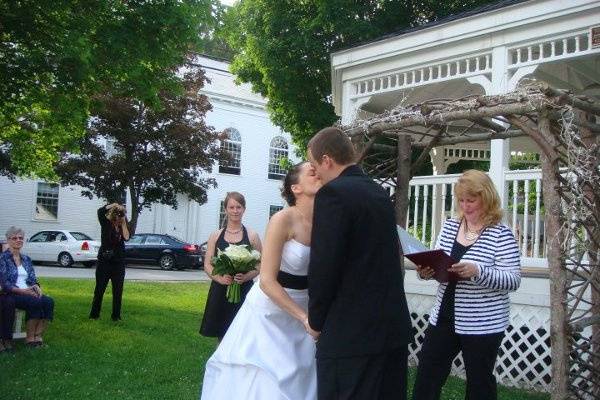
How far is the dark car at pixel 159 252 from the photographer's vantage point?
87.7 ft

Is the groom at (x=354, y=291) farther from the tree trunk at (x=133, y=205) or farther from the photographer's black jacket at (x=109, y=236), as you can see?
the tree trunk at (x=133, y=205)

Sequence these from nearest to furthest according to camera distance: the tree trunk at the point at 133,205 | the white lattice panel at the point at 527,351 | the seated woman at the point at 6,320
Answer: the white lattice panel at the point at 527,351 → the seated woman at the point at 6,320 → the tree trunk at the point at 133,205

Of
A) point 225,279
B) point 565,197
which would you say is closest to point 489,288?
point 565,197

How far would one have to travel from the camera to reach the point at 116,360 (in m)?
7.53

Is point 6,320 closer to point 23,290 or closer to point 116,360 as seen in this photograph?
point 23,290

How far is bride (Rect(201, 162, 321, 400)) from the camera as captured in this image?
143 inches

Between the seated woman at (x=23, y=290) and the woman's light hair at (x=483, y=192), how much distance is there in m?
5.70

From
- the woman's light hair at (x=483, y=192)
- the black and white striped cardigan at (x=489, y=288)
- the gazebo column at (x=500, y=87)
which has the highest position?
the gazebo column at (x=500, y=87)

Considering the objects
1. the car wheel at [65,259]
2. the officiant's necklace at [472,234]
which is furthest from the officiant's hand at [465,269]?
the car wheel at [65,259]

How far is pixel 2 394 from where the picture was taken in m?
5.91

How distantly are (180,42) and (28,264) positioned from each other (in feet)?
12.3

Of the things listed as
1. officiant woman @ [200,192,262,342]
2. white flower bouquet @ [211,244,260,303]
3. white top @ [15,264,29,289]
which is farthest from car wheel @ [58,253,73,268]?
white flower bouquet @ [211,244,260,303]

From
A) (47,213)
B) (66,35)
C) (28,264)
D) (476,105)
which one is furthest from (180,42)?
(47,213)

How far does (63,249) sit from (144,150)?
483 cm
